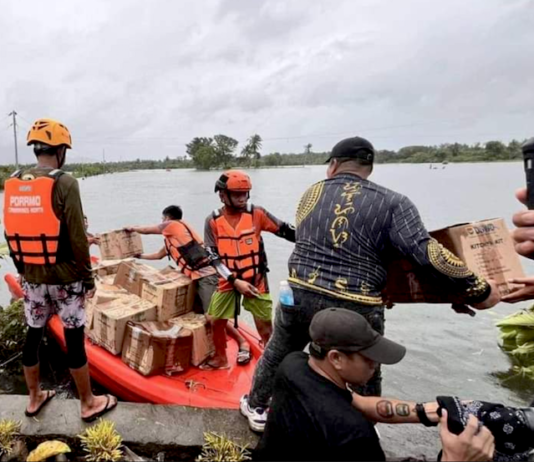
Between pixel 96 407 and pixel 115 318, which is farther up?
pixel 115 318

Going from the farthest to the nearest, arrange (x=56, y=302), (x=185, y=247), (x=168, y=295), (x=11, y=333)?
(x=11, y=333)
(x=185, y=247)
(x=168, y=295)
(x=56, y=302)

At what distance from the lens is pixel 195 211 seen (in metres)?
23.8

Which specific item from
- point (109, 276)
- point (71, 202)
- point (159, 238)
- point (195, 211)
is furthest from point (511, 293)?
point (195, 211)

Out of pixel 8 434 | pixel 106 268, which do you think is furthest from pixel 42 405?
pixel 106 268

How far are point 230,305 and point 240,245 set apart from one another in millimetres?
561

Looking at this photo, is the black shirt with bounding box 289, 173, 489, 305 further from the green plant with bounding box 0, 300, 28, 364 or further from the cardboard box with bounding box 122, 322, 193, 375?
the green plant with bounding box 0, 300, 28, 364

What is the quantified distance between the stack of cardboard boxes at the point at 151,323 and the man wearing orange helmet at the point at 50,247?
0.99m

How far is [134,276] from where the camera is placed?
4.98 meters

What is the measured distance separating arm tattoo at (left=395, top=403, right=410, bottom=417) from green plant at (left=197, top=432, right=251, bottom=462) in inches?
38.9

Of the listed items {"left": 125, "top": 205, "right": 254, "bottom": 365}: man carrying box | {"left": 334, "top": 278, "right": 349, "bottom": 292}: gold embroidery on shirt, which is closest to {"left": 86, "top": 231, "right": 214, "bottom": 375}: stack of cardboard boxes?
{"left": 125, "top": 205, "right": 254, "bottom": 365}: man carrying box

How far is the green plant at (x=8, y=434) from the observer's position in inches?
105

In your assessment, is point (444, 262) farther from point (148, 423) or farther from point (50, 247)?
point (50, 247)

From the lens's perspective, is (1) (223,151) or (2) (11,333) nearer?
(2) (11,333)

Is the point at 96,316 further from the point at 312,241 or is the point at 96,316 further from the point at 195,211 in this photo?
the point at 195,211
